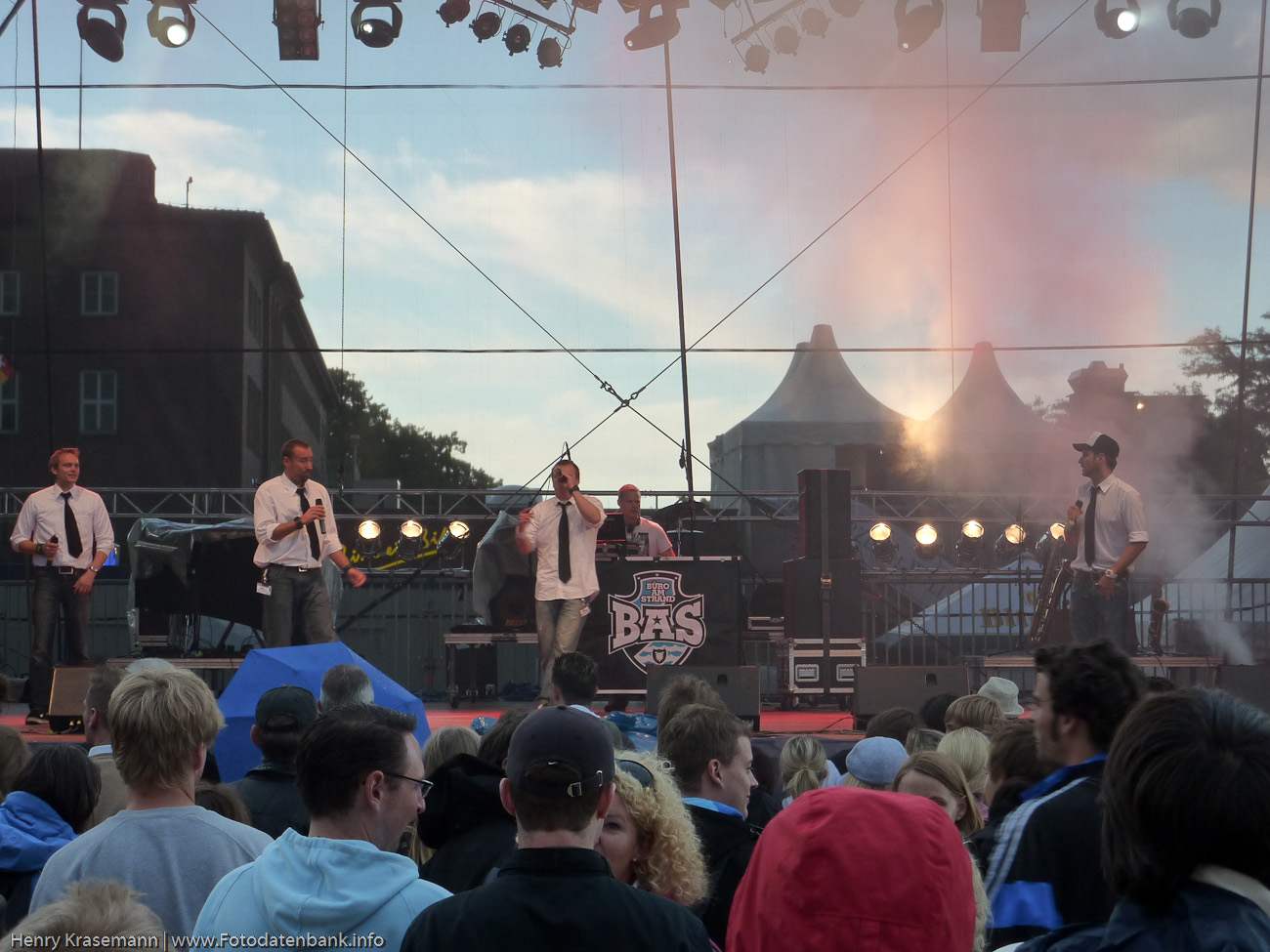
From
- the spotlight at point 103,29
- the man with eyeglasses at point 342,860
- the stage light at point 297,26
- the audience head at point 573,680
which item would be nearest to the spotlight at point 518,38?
the stage light at point 297,26

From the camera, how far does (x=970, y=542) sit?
1162 centimetres

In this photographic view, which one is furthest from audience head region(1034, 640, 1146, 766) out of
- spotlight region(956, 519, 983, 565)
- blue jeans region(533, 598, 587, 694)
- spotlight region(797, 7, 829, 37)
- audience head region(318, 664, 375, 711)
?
spotlight region(797, 7, 829, 37)

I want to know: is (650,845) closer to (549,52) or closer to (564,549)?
(564,549)

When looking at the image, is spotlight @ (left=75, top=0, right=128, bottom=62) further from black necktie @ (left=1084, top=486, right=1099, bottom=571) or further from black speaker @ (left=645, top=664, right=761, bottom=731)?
black necktie @ (left=1084, top=486, right=1099, bottom=571)

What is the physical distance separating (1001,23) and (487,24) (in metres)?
4.38

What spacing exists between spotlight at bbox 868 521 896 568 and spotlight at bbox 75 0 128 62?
7.38 meters

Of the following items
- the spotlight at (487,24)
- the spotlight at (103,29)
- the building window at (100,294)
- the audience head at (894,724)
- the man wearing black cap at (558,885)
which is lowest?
the audience head at (894,724)

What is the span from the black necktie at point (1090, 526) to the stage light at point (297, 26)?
23.7 feet

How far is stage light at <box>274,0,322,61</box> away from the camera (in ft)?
35.7

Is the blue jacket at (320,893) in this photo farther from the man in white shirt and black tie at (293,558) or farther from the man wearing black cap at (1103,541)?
the man wearing black cap at (1103,541)

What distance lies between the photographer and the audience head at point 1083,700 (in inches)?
97.3

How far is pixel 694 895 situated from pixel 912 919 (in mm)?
787

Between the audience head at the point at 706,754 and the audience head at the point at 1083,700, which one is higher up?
the audience head at the point at 1083,700

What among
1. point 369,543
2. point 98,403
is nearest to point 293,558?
point 369,543
